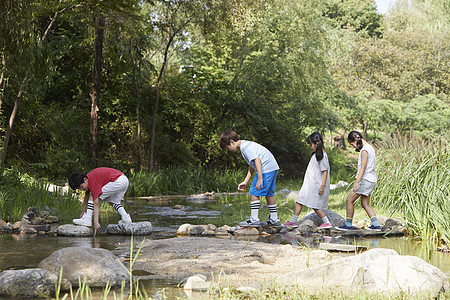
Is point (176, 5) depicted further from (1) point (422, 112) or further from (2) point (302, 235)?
(1) point (422, 112)

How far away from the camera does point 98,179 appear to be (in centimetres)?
883

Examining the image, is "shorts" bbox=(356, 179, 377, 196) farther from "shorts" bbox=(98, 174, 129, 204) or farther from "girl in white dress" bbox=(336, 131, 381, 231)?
"shorts" bbox=(98, 174, 129, 204)

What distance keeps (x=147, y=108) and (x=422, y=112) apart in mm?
15454

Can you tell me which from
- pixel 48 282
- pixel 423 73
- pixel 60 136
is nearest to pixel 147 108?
pixel 60 136

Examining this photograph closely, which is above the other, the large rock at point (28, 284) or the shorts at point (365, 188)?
the shorts at point (365, 188)

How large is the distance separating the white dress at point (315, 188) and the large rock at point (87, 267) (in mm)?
4692

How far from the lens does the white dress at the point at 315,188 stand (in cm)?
899

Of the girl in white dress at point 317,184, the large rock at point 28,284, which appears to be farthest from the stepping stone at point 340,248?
the large rock at point 28,284

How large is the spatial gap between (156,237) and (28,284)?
3720 millimetres

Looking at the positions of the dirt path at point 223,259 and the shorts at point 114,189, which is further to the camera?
the shorts at point 114,189

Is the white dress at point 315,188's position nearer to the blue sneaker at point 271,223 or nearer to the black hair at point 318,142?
the black hair at point 318,142

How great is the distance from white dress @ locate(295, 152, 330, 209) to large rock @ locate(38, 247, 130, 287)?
4.69m

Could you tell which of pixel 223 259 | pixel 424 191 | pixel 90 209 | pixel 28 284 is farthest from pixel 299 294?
pixel 90 209

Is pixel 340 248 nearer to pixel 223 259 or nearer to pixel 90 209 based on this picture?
pixel 223 259
